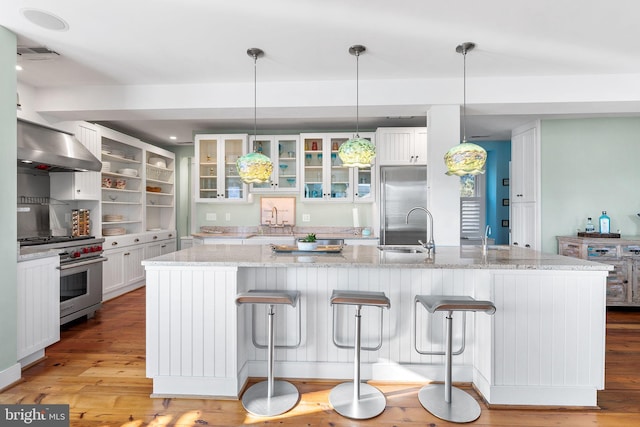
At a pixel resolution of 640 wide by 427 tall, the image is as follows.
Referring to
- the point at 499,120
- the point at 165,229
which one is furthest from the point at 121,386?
the point at 499,120

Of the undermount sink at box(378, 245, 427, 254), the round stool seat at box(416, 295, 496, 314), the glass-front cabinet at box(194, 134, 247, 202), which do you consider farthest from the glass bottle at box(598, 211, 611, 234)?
the glass-front cabinet at box(194, 134, 247, 202)

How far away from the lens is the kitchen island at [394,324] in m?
2.21

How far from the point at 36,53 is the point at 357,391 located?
139 inches

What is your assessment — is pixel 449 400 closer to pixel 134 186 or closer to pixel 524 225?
pixel 524 225

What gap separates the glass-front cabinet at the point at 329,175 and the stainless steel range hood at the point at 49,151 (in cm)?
261

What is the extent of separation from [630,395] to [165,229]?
622 cm

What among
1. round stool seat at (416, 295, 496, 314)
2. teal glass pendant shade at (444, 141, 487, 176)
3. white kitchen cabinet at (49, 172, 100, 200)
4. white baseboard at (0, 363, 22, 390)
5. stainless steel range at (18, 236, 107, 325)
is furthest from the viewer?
white kitchen cabinet at (49, 172, 100, 200)

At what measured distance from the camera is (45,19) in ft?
7.70

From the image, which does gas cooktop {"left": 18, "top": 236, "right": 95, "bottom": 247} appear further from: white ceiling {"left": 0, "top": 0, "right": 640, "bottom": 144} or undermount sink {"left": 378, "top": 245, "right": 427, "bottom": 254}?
undermount sink {"left": 378, "top": 245, "right": 427, "bottom": 254}

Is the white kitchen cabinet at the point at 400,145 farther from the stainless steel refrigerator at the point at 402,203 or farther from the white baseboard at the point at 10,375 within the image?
the white baseboard at the point at 10,375

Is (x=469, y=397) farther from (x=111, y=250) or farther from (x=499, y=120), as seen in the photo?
(x=111, y=250)

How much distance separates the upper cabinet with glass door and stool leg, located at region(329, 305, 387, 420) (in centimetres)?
323

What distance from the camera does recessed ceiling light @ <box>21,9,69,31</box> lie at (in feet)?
7.46

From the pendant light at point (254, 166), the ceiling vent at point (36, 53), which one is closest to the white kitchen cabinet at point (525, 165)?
the pendant light at point (254, 166)
